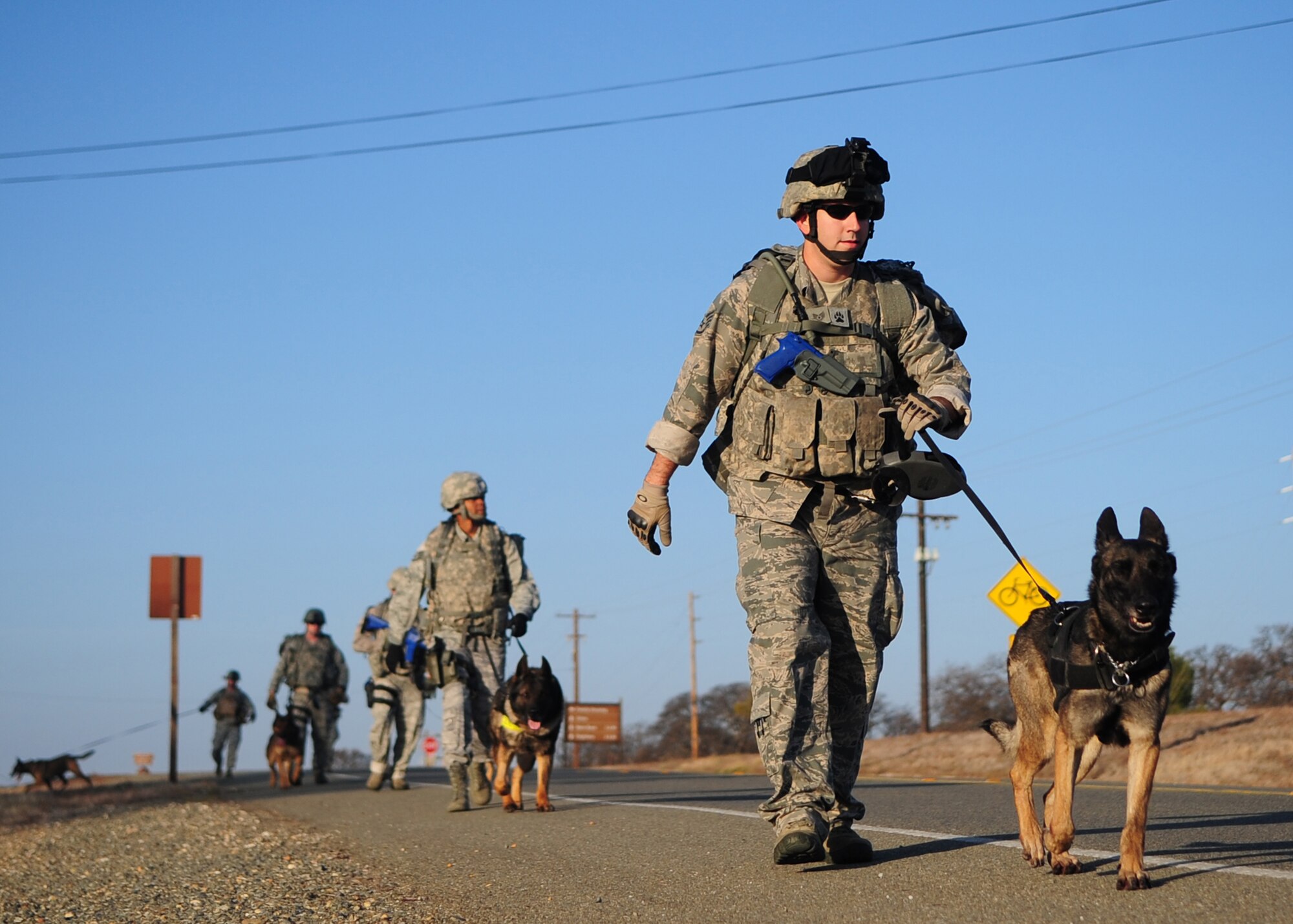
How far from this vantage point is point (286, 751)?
65.7ft

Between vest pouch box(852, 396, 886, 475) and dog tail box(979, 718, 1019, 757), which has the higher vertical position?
vest pouch box(852, 396, 886, 475)

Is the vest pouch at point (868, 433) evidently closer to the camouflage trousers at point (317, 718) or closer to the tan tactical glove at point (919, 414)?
the tan tactical glove at point (919, 414)

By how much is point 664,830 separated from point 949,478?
3.36 m

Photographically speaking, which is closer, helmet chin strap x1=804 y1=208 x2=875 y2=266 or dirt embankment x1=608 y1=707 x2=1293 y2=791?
helmet chin strap x1=804 y1=208 x2=875 y2=266

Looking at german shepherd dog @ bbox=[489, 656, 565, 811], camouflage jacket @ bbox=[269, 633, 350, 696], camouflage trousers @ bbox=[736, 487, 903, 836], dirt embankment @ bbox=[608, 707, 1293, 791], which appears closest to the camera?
camouflage trousers @ bbox=[736, 487, 903, 836]

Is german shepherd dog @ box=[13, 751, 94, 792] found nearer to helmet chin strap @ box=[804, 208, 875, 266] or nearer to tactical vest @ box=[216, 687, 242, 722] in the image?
tactical vest @ box=[216, 687, 242, 722]

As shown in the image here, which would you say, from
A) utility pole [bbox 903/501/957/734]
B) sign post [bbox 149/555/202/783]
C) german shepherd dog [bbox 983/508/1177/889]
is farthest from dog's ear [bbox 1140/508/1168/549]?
utility pole [bbox 903/501/957/734]

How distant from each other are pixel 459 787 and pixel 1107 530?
744cm

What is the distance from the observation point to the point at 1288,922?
4.21 m

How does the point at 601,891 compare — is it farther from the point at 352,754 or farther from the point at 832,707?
the point at 352,754

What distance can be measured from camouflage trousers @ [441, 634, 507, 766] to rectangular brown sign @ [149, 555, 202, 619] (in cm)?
1247

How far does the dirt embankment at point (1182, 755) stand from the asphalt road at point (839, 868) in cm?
350

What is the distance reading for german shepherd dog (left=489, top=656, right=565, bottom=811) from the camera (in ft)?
37.5

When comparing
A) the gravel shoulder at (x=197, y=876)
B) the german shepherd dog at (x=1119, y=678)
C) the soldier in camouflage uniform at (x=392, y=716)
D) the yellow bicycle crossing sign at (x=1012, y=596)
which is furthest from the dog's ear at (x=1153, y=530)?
the yellow bicycle crossing sign at (x=1012, y=596)
